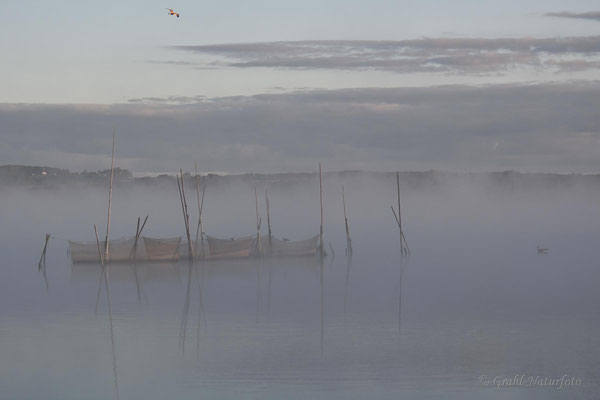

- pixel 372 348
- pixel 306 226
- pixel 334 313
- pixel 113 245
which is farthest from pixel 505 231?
pixel 372 348

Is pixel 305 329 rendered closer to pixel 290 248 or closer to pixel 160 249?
pixel 160 249

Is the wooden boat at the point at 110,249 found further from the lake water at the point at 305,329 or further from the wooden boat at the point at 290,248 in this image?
the wooden boat at the point at 290,248

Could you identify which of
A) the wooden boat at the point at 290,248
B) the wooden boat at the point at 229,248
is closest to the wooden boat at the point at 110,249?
the wooden boat at the point at 229,248

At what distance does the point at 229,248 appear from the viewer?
48.6 m

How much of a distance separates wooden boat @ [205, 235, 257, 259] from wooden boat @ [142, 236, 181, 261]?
6.41 feet

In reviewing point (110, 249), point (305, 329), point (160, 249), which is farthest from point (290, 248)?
point (305, 329)

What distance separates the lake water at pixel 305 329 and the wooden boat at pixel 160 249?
533 mm

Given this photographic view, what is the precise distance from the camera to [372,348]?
25.3 meters

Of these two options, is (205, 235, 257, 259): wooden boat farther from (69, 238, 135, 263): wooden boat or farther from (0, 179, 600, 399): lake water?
(69, 238, 135, 263): wooden boat

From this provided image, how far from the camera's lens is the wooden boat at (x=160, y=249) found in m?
46.3

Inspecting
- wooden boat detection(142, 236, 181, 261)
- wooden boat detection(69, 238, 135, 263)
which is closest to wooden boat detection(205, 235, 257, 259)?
wooden boat detection(142, 236, 181, 261)

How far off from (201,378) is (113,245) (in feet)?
82.2

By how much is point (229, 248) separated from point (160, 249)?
12.6 feet

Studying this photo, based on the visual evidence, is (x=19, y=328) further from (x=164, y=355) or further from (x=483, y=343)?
(x=483, y=343)
